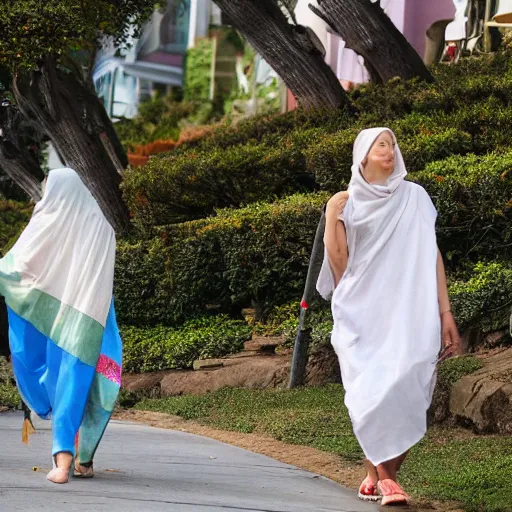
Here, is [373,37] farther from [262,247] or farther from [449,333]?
[449,333]

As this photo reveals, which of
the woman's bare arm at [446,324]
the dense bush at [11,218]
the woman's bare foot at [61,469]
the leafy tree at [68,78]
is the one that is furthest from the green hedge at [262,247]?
the woman's bare foot at [61,469]

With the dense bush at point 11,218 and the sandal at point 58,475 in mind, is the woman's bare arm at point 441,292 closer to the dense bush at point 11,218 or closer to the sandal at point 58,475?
the sandal at point 58,475

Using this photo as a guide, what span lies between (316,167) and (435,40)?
25.8 feet

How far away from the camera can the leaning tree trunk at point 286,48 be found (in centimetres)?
1496

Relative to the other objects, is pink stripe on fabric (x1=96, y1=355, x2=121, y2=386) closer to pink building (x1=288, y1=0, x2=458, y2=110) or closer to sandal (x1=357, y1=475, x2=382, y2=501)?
sandal (x1=357, y1=475, x2=382, y2=501)

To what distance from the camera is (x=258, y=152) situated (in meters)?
13.9

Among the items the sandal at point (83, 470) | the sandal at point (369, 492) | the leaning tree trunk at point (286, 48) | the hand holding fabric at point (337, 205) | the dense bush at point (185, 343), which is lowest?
the dense bush at point (185, 343)

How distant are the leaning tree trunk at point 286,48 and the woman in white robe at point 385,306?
27.5 ft

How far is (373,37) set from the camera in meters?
14.6

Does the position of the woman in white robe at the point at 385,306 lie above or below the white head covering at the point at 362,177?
below

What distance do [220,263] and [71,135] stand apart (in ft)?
12.2

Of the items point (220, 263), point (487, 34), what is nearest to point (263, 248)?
point (220, 263)

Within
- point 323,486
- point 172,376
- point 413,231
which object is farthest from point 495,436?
point 172,376

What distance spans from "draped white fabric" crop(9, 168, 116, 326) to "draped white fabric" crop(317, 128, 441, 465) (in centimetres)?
125
